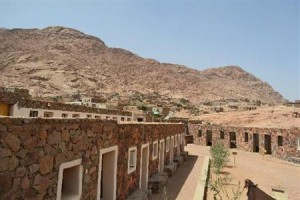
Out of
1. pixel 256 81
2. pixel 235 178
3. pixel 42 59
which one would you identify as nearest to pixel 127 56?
pixel 42 59

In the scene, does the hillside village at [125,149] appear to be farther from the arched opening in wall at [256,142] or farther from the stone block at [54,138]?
the arched opening in wall at [256,142]

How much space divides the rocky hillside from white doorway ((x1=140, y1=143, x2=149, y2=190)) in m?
60.4

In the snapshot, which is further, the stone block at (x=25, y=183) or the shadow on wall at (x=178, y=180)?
the shadow on wall at (x=178, y=180)

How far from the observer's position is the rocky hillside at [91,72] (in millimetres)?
83438

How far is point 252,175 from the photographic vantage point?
21141 mm

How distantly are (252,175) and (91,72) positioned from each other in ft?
270

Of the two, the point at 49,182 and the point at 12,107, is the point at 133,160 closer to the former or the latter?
the point at 49,182

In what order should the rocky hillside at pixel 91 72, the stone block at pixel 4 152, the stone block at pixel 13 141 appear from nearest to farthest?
the stone block at pixel 4 152 → the stone block at pixel 13 141 → the rocky hillside at pixel 91 72

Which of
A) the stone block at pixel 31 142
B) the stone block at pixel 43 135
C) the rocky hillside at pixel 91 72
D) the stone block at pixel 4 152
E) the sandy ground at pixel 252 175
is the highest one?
the rocky hillside at pixel 91 72

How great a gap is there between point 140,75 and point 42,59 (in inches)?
1310

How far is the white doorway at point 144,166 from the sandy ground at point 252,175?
56 centimetres

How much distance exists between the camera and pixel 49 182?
16.4 feet

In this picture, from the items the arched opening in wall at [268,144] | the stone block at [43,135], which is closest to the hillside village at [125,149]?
the stone block at [43,135]

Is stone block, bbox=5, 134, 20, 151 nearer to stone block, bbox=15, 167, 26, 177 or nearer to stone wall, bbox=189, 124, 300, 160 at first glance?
stone block, bbox=15, 167, 26, 177
